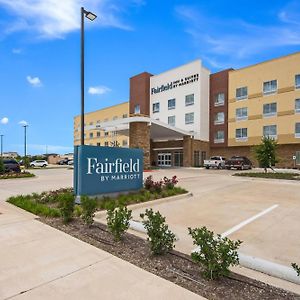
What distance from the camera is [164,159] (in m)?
50.1

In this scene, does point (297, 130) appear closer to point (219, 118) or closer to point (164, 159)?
point (219, 118)

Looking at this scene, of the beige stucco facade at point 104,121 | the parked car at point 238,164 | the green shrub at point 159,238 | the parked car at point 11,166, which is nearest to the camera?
the green shrub at point 159,238

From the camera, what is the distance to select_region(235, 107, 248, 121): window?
144 ft

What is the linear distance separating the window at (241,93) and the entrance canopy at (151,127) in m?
9.67

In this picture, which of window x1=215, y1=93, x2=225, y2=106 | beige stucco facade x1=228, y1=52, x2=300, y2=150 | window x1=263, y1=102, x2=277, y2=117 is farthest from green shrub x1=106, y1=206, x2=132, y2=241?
window x1=215, y1=93, x2=225, y2=106

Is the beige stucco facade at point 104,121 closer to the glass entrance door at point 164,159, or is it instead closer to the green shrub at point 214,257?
the glass entrance door at point 164,159

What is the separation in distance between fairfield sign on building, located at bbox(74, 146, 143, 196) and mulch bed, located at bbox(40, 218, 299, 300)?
3.49 meters

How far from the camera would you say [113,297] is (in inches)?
134

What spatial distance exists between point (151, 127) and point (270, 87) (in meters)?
18.2

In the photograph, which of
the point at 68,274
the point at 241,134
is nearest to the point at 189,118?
the point at 241,134

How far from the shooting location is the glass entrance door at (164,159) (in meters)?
49.1

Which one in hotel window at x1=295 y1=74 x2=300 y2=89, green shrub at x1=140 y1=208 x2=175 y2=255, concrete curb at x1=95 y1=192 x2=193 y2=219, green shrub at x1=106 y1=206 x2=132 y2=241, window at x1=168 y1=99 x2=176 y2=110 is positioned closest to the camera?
green shrub at x1=140 y1=208 x2=175 y2=255

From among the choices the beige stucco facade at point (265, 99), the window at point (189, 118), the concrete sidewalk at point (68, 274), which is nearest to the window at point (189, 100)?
the window at point (189, 118)

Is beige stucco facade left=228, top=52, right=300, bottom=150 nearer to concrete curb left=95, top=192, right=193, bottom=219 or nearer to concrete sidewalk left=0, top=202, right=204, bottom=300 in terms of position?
concrete curb left=95, top=192, right=193, bottom=219
